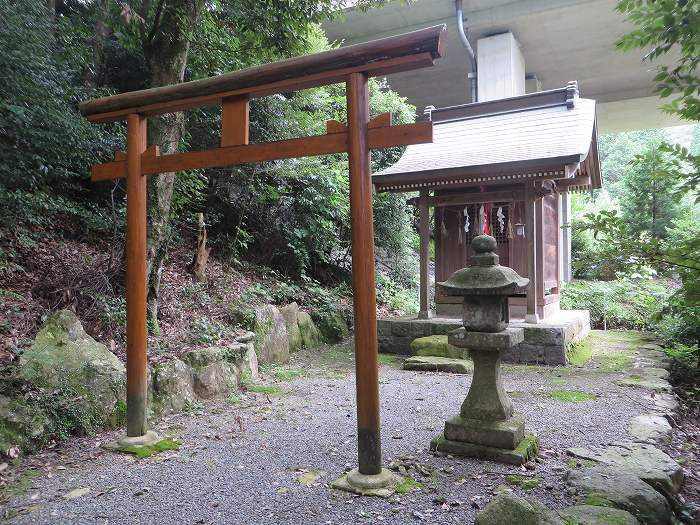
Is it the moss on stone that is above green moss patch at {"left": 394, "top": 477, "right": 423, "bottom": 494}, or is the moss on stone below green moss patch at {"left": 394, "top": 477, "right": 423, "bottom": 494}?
above


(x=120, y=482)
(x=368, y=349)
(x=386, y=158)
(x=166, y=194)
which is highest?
(x=386, y=158)

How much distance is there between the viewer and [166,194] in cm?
599

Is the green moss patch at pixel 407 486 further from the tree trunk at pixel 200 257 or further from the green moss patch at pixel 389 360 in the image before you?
the tree trunk at pixel 200 257

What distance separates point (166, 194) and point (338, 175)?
479 centimetres

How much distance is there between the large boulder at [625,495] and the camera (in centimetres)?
276

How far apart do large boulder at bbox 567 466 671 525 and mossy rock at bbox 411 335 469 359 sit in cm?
435

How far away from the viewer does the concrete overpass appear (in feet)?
37.5

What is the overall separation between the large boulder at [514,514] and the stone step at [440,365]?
464 centimetres

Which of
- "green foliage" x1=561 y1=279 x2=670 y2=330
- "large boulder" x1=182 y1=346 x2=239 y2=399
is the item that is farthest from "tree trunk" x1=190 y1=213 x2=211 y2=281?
"green foliage" x1=561 y1=279 x2=670 y2=330

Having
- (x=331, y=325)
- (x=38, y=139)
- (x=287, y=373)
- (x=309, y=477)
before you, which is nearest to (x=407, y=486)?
(x=309, y=477)

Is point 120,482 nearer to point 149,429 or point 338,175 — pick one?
point 149,429

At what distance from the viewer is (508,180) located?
761 cm

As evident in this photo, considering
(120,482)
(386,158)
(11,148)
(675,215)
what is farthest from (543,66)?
(120,482)

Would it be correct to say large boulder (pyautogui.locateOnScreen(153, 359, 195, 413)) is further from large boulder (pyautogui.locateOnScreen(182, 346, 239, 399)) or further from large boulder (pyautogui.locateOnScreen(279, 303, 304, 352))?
large boulder (pyautogui.locateOnScreen(279, 303, 304, 352))
